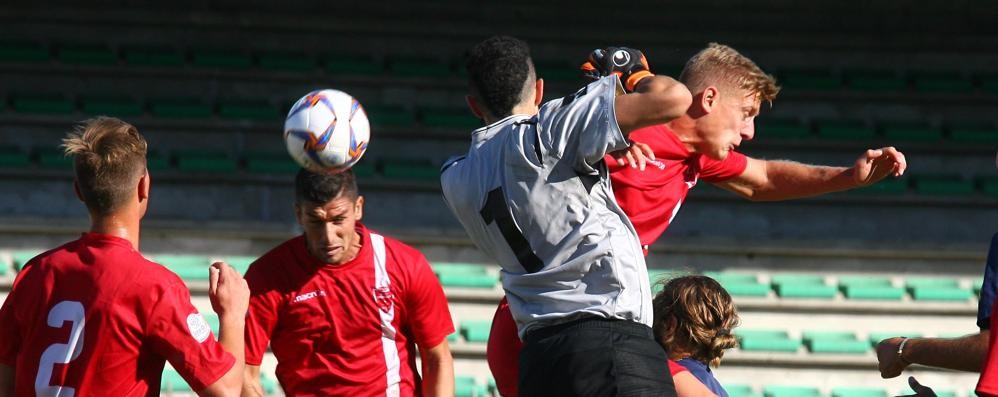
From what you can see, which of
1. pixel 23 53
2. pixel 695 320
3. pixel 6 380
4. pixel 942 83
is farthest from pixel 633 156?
pixel 23 53

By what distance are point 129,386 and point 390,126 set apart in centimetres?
744

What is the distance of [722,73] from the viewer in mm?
4500

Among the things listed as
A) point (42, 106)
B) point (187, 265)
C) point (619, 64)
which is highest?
point (619, 64)

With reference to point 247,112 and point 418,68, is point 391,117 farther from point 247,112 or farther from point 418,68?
point 247,112

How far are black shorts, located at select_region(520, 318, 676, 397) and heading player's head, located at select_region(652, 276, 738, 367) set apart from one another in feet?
1.20

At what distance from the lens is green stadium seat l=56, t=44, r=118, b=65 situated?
11141mm

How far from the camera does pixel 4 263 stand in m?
8.85

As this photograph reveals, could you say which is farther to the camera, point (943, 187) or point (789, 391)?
point (943, 187)

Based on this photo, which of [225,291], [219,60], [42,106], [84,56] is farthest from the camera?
[219,60]

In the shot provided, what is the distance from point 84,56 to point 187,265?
316cm

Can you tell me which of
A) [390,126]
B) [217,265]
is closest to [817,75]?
[390,126]

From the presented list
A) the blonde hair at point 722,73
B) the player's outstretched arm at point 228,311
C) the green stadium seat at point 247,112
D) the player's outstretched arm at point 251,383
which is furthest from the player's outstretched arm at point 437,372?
the green stadium seat at point 247,112

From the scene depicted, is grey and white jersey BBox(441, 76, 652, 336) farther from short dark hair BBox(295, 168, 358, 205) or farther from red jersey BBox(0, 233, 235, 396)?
short dark hair BBox(295, 168, 358, 205)

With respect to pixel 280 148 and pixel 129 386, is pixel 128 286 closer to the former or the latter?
pixel 129 386
